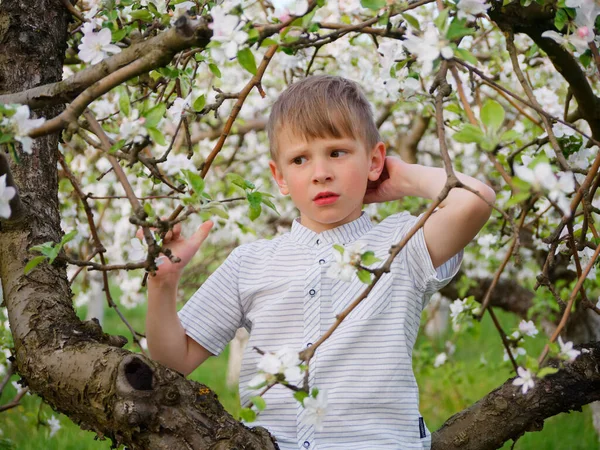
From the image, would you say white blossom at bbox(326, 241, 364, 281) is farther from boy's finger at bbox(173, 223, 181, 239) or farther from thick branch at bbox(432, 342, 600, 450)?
thick branch at bbox(432, 342, 600, 450)

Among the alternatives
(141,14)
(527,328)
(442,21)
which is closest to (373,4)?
(442,21)

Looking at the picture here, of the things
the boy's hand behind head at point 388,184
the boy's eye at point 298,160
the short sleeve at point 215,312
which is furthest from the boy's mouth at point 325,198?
the short sleeve at point 215,312

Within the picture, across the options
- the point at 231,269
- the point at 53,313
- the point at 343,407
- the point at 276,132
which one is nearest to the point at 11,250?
the point at 53,313

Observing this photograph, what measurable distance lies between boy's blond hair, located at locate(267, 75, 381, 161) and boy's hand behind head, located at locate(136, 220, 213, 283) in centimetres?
45

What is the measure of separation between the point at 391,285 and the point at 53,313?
84cm

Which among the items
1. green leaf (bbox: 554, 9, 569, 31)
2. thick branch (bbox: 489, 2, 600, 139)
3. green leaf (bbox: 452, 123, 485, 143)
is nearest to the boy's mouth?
thick branch (bbox: 489, 2, 600, 139)

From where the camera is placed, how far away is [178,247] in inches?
67.7

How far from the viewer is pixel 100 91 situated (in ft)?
4.35

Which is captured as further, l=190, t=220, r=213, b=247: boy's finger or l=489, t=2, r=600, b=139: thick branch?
l=489, t=2, r=600, b=139: thick branch

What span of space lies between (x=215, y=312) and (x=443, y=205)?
Result: 0.67 m

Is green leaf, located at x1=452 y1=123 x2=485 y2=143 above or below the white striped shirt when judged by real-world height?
above

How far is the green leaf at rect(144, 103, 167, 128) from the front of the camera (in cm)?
134

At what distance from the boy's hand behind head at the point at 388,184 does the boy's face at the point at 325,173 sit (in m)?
0.12

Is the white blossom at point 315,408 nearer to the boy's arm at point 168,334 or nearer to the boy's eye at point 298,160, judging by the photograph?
the boy's arm at point 168,334
